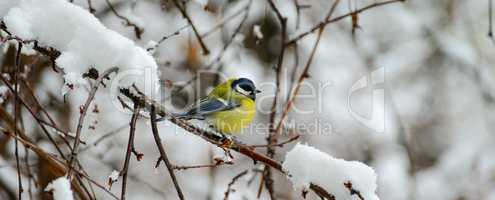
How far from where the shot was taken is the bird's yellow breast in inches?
145

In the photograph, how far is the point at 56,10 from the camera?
2049 mm

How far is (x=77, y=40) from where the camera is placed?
1.98 m

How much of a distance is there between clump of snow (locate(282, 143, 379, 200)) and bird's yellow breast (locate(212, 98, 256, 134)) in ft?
5.36

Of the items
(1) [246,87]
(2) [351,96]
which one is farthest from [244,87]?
(2) [351,96]

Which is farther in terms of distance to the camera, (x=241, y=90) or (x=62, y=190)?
(x=241, y=90)

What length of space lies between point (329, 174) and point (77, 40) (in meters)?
1.00

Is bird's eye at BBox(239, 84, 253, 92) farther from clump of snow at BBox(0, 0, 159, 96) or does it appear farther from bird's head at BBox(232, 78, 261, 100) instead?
clump of snow at BBox(0, 0, 159, 96)

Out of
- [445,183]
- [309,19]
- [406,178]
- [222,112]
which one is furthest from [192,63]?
[445,183]

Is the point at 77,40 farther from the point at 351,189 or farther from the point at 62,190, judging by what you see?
the point at 351,189

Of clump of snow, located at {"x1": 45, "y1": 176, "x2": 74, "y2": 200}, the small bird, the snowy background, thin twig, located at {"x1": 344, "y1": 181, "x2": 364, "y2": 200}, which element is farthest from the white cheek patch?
clump of snow, located at {"x1": 45, "y1": 176, "x2": 74, "y2": 200}

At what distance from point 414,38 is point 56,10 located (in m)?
6.21

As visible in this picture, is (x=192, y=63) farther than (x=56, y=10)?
Yes

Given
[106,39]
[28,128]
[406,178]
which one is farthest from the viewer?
[406,178]

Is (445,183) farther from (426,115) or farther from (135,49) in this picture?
(135,49)
